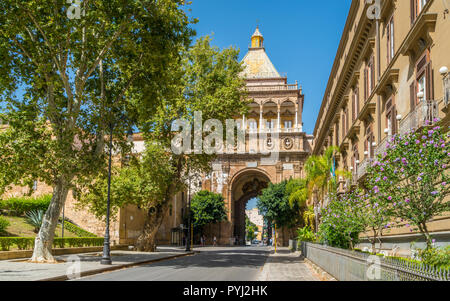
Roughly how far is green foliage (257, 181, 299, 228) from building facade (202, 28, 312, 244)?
563 centimetres

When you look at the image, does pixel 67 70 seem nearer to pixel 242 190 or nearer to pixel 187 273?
pixel 187 273

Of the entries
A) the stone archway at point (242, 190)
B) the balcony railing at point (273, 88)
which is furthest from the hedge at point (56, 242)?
the balcony railing at point (273, 88)

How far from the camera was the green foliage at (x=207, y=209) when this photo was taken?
52.2m

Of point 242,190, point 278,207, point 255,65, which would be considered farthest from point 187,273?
point 255,65

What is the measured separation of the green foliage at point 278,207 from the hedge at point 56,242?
2298 centimetres

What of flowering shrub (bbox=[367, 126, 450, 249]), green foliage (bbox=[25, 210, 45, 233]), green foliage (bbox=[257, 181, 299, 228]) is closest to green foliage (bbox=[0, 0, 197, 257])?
green foliage (bbox=[25, 210, 45, 233])

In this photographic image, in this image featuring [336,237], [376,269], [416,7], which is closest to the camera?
[376,269]

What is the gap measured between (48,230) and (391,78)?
1494 centimetres

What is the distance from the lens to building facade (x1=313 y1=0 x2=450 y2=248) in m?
12.9

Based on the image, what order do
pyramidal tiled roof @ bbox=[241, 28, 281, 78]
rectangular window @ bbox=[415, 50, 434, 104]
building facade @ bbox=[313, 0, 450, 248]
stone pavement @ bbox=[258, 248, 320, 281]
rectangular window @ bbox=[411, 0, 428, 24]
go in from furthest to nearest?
pyramidal tiled roof @ bbox=[241, 28, 281, 78]
rectangular window @ bbox=[411, 0, 428, 24]
rectangular window @ bbox=[415, 50, 434, 104]
stone pavement @ bbox=[258, 248, 320, 281]
building facade @ bbox=[313, 0, 450, 248]

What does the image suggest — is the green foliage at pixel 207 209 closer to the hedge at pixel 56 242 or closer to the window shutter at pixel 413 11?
the hedge at pixel 56 242

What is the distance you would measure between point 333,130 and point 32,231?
23.0 m

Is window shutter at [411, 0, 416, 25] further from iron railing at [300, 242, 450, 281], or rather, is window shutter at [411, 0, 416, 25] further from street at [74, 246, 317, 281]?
street at [74, 246, 317, 281]

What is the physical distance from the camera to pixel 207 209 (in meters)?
52.7
